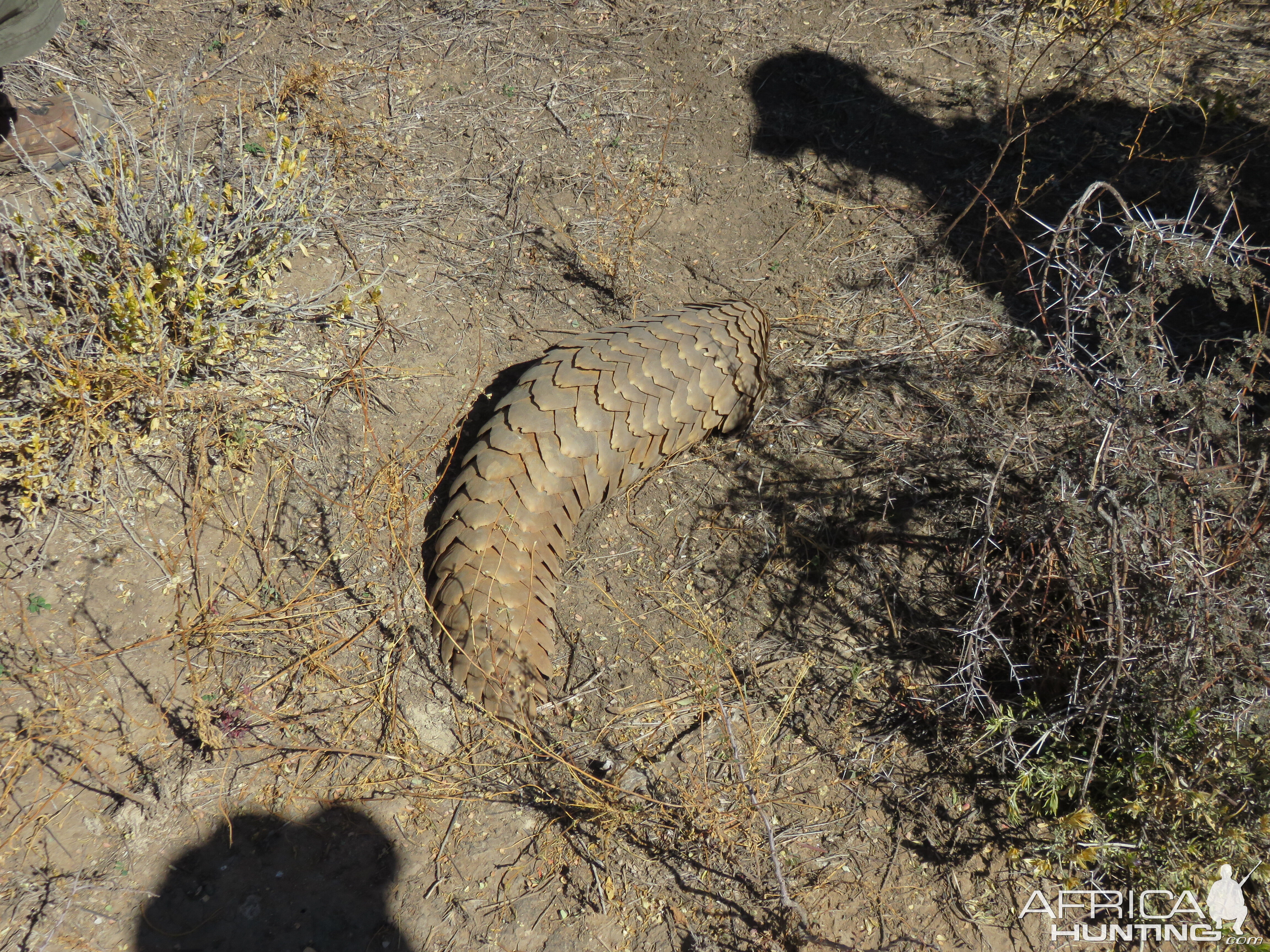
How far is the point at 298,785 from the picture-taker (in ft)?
6.48

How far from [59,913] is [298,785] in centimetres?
55

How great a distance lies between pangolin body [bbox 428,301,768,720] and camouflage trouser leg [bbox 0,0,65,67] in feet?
7.14

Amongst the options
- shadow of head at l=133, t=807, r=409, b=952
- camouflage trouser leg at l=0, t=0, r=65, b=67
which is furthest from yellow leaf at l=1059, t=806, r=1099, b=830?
camouflage trouser leg at l=0, t=0, r=65, b=67

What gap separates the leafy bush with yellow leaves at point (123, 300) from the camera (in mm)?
2129

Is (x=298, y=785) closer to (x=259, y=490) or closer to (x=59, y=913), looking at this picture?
(x=59, y=913)

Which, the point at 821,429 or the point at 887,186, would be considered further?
the point at 887,186

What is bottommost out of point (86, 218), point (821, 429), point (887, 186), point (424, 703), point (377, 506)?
point (424, 703)

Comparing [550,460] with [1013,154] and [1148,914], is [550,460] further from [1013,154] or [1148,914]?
[1013,154]

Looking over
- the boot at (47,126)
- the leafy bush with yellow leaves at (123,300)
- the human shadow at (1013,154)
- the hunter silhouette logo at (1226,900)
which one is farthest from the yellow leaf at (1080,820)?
the boot at (47,126)

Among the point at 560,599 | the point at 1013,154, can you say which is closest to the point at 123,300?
the point at 560,599

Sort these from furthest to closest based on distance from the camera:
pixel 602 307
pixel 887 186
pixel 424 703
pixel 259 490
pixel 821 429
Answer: pixel 887 186 → pixel 602 307 → pixel 821 429 → pixel 259 490 → pixel 424 703

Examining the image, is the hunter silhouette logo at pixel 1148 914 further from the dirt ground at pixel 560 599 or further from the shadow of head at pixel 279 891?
the shadow of head at pixel 279 891

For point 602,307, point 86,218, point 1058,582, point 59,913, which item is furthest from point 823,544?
point 86,218

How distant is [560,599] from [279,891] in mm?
1072
